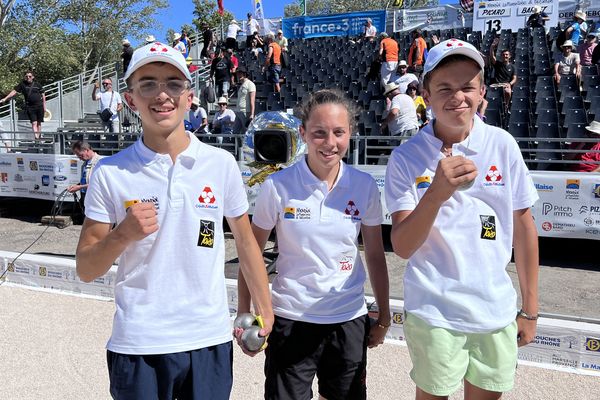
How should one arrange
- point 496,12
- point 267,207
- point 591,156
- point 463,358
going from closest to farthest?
point 463,358 < point 267,207 < point 591,156 < point 496,12

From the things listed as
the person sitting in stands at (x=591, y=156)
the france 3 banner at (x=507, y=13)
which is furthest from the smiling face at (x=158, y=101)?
the france 3 banner at (x=507, y=13)

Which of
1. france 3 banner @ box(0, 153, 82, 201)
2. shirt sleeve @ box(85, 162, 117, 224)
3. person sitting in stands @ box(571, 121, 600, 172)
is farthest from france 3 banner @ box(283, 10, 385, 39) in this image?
shirt sleeve @ box(85, 162, 117, 224)

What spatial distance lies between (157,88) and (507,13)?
17880 millimetres

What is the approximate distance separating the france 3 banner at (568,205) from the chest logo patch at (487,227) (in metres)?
5.42

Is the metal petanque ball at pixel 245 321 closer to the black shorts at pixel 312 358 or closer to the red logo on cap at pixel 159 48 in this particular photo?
the black shorts at pixel 312 358

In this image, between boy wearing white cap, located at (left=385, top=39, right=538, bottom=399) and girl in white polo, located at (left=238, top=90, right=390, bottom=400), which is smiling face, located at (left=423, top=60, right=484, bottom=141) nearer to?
Answer: boy wearing white cap, located at (left=385, top=39, right=538, bottom=399)

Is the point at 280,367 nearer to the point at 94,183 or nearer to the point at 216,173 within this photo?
the point at 216,173

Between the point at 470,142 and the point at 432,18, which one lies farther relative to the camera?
the point at 432,18

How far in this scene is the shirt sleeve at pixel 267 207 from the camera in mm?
2322

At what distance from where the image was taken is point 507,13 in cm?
1733

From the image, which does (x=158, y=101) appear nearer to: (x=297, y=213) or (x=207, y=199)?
(x=207, y=199)

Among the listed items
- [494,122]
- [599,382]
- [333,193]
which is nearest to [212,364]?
[333,193]

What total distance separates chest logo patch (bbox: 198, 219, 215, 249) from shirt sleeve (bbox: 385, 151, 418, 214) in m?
0.66

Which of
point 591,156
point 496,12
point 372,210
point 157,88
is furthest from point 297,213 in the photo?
point 496,12
